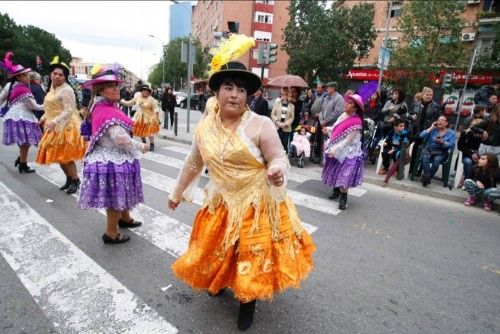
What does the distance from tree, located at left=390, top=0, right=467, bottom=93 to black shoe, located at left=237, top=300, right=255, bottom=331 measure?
63.8 feet

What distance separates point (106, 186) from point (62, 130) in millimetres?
2572

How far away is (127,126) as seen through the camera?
3621mm

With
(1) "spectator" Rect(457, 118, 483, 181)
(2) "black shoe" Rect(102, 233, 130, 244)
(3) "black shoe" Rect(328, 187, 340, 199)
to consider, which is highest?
(1) "spectator" Rect(457, 118, 483, 181)

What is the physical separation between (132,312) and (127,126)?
196 centimetres

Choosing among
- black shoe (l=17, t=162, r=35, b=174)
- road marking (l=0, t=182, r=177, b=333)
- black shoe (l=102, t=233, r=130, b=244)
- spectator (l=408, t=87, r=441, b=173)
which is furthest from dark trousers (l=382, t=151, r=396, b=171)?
black shoe (l=17, t=162, r=35, b=174)

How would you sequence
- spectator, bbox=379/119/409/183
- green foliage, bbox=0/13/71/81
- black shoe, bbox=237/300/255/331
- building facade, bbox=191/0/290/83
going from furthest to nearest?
1. green foliage, bbox=0/13/71/81
2. building facade, bbox=191/0/290/83
3. spectator, bbox=379/119/409/183
4. black shoe, bbox=237/300/255/331

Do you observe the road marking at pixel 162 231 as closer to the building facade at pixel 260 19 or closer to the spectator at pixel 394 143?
the spectator at pixel 394 143

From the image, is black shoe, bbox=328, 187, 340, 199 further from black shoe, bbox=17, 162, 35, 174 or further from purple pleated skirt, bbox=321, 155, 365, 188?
black shoe, bbox=17, 162, 35, 174

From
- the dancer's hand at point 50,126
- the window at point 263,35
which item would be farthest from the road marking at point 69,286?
the window at point 263,35

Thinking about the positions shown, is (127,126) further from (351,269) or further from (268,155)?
(351,269)

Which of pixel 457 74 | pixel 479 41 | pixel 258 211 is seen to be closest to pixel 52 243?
pixel 258 211

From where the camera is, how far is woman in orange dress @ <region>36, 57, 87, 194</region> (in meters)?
5.12

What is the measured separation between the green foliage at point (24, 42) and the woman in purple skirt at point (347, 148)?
54.8 m

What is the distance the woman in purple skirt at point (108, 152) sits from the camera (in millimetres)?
3416
